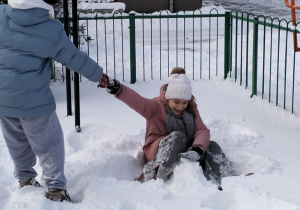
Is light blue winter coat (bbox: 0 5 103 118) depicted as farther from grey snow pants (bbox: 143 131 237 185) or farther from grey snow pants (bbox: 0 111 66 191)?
grey snow pants (bbox: 143 131 237 185)

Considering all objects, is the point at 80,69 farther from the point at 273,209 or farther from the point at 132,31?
the point at 132,31

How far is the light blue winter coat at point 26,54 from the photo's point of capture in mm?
3830

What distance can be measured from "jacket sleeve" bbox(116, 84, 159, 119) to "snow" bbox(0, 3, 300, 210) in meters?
0.39

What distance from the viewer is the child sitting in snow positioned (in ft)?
15.3

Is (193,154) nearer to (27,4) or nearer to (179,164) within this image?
(179,164)

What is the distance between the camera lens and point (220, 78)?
8.16 meters

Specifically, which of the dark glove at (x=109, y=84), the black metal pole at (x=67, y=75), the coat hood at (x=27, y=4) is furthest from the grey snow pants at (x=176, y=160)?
→ the black metal pole at (x=67, y=75)

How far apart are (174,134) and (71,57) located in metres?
1.19

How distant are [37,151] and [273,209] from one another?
1523 mm

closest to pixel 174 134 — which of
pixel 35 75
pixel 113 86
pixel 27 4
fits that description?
pixel 113 86

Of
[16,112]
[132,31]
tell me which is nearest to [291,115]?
[132,31]

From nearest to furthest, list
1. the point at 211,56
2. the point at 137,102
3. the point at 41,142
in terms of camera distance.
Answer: the point at 41,142, the point at 137,102, the point at 211,56

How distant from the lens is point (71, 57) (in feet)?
13.1

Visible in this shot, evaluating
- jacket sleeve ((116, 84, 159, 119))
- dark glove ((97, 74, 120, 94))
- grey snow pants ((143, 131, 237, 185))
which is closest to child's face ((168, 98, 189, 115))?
jacket sleeve ((116, 84, 159, 119))
